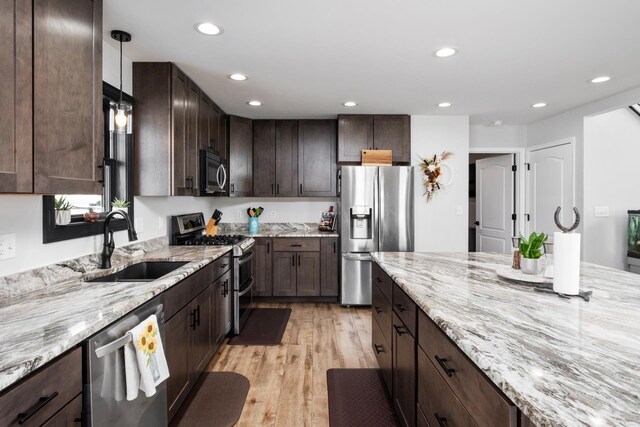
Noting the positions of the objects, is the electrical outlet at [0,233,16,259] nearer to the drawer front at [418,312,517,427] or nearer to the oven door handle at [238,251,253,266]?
the oven door handle at [238,251,253,266]

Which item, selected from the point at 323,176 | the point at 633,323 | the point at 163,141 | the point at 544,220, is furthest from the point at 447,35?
the point at 544,220

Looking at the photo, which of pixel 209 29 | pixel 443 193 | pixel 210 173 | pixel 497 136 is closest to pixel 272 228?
pixel 210 173

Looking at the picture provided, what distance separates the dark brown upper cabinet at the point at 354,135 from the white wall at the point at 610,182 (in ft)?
8.18

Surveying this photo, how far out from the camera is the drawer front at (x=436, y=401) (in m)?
1.04

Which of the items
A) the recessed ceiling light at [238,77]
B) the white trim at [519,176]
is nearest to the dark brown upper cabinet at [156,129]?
the recessed ceiling light at [238,77]

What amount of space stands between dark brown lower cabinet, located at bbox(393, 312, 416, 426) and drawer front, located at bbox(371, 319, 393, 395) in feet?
0.43

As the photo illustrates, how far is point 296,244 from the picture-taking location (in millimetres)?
4219

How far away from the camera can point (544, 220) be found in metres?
4.50

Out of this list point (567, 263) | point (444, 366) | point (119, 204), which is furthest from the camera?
point (119, 204)

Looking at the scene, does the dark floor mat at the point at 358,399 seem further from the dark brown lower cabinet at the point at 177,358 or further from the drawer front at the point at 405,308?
the dark brown lower cabinet at the point at 177,358

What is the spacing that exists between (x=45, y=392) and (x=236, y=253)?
2174 mm

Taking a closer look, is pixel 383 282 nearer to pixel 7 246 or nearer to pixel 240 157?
pixel 7 246

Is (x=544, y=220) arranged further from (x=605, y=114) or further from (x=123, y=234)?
(x=123, y=234)

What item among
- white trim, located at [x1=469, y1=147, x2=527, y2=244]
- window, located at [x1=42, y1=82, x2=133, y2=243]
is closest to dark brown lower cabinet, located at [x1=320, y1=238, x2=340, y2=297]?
window, located at [x1=42, y1=82, x2=133, y2=243]
